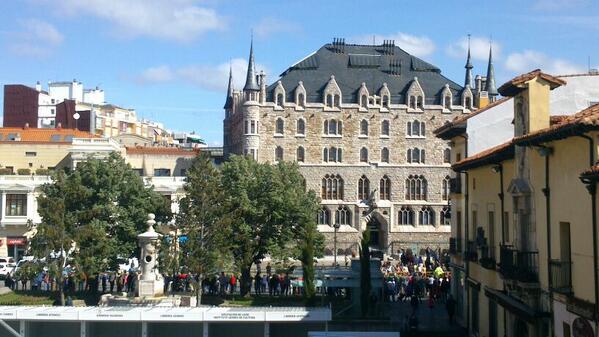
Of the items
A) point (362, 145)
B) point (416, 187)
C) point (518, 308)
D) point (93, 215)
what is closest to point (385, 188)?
point (416, 187)

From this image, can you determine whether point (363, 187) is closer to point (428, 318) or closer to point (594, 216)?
point (428, 318)

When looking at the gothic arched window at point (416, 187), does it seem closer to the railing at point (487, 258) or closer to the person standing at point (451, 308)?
the person standing at point (451, 308)

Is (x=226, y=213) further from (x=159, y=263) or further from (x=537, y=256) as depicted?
(x=537, y=256)

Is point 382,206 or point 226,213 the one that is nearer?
point 226,213

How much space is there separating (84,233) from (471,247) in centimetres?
1784

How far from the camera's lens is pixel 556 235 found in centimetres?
1823

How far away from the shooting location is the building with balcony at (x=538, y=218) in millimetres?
16125

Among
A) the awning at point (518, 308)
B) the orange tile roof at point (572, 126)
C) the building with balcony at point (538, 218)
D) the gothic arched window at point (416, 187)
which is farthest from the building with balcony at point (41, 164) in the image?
the orange tile roof at point (572, 126)

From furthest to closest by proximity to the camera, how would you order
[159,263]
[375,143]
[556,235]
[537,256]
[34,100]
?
[34,100]
[375,143]
[159,263]
[537,256]
[556,235]

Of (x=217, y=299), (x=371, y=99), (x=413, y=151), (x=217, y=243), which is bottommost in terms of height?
(x=217, y=299)

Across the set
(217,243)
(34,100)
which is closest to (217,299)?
(217,243)

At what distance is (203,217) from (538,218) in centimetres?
1980

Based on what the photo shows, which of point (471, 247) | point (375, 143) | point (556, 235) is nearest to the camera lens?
point (556, 235)

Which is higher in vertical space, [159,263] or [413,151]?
[413,151]
